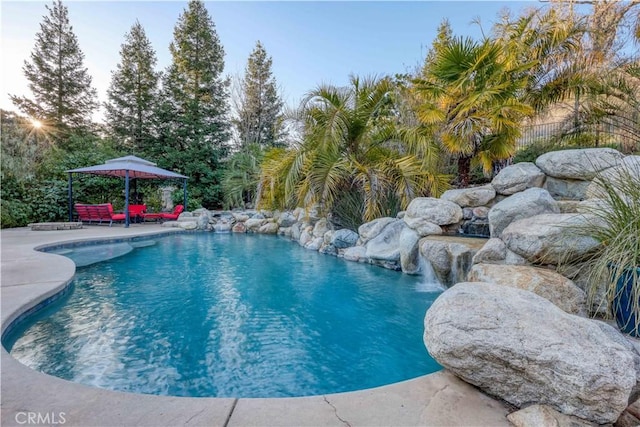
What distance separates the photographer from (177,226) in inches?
446

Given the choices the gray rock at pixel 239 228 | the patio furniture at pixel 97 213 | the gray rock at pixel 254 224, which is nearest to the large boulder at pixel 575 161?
the gray rock at pixel 254 224

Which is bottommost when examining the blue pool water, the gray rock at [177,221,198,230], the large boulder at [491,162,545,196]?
the blue pool water

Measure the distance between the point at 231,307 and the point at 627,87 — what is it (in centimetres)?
666

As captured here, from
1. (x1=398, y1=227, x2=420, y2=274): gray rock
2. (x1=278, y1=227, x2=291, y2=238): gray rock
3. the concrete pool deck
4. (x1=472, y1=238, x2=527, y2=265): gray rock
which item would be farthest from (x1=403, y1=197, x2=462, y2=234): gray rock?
(x1=278, y1=227, x2=291, y2=238): gray rock

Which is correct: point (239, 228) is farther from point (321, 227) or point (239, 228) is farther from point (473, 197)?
point (473, 197)

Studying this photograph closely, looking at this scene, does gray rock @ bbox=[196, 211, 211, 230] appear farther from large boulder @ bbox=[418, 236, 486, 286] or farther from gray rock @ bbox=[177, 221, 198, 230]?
large boulder @ bbox=[418, 236, 486, 286]

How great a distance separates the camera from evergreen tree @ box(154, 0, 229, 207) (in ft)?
53.8

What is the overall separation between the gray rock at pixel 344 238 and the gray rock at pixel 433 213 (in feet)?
6.17

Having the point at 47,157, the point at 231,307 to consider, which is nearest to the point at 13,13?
the point at 47,157

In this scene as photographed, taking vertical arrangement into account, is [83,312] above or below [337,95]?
below

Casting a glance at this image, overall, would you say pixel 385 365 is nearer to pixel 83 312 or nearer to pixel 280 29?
pixel 83 312

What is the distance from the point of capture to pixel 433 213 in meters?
5.95

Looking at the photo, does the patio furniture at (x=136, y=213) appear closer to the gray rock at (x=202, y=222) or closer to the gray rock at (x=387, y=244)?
the gray rock at (x=202, y=222)

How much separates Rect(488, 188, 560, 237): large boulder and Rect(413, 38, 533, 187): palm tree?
96.1 inches
